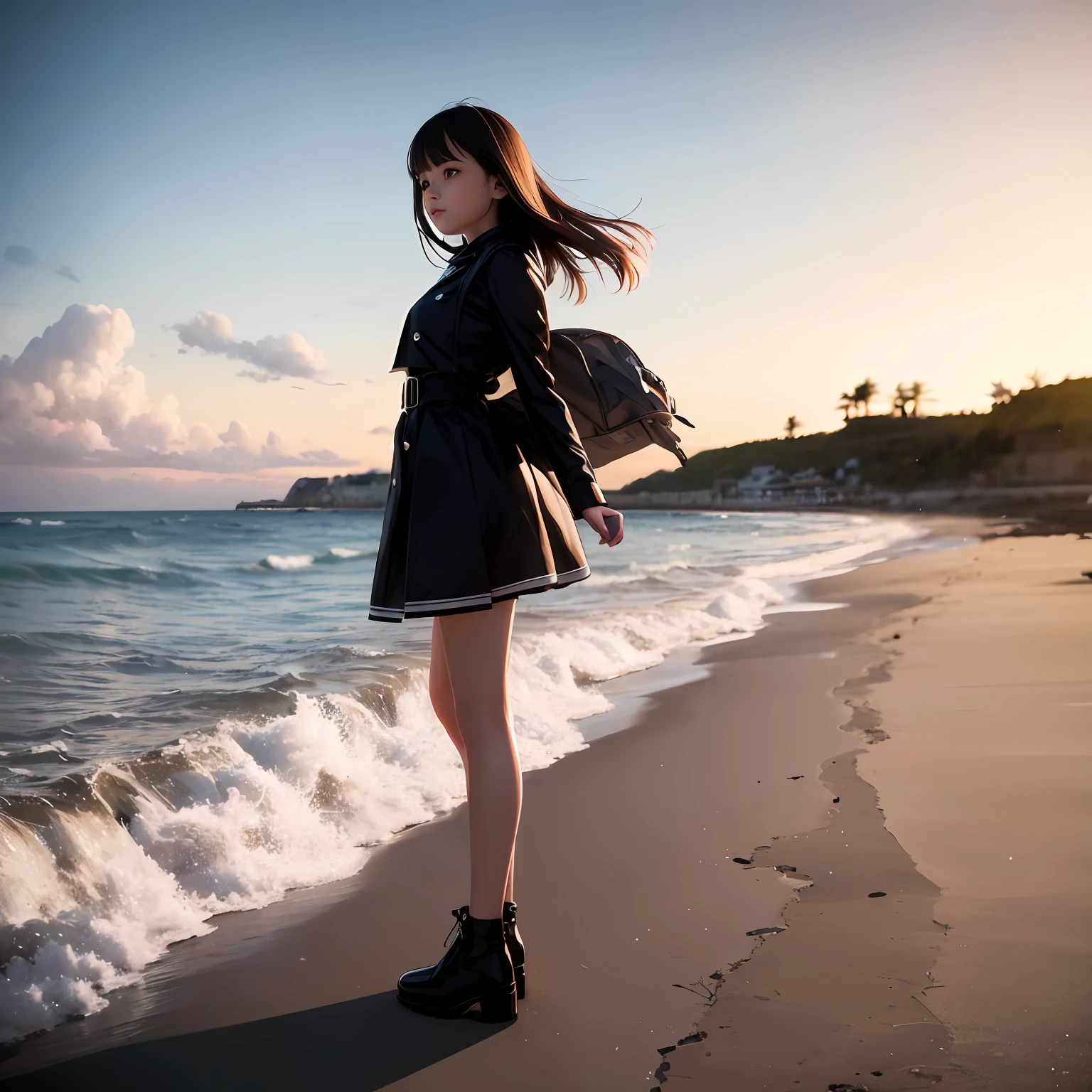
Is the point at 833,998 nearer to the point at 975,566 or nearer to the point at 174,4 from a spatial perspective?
the point at 174,4

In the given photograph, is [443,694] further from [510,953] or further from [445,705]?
[510,953]

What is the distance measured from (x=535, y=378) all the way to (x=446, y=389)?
0.67ft

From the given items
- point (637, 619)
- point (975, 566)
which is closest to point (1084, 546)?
point (975, 566)

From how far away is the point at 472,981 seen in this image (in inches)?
69.1

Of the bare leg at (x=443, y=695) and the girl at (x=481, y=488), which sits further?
the bare leg at (x=443, y=695)

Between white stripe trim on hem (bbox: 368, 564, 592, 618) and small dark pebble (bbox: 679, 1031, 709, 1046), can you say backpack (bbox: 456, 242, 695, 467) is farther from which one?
small dark pebble (bbox: 679, 1031, 709, 1046)

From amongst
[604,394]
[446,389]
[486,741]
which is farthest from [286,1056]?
[604,394]

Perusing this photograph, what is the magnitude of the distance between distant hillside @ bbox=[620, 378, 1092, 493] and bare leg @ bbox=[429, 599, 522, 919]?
6786 centimetres

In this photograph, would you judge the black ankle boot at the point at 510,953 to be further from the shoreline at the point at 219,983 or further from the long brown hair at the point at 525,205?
the long brown hair at the point at 525,205

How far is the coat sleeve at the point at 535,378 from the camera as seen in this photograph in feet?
5.56

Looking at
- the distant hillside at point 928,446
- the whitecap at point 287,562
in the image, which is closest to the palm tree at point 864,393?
the distant hillside at point 928,446

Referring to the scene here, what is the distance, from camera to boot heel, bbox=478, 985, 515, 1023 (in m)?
1.74

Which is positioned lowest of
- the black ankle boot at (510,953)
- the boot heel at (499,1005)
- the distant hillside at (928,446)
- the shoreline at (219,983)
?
the shoreline at (219,983)

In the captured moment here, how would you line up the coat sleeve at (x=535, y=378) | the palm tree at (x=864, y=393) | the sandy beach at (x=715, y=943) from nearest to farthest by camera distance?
the sandy beach at (x=715, y=943), the coat sleeve at (x=535, y=378), the palm tree at (x=864, y=393)
